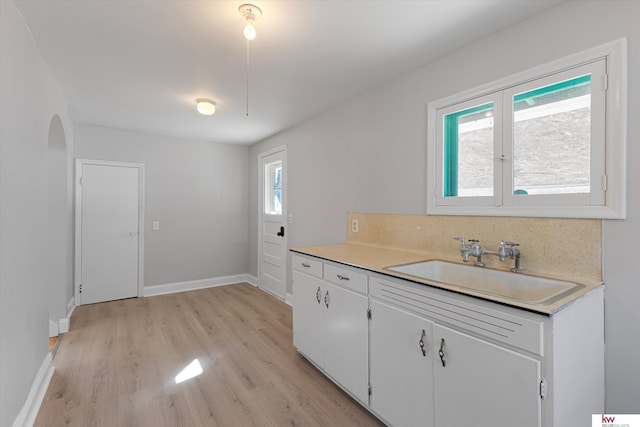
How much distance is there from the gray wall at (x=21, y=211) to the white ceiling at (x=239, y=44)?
24cm

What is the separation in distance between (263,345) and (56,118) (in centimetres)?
285

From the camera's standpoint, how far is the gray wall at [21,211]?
150 cm

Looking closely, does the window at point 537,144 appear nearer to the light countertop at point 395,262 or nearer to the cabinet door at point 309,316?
the light countertop at point 395,262

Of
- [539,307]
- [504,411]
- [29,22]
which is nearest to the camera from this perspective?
[539,307]

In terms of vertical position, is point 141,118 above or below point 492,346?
above

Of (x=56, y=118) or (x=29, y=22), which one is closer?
(x=29, y=22)

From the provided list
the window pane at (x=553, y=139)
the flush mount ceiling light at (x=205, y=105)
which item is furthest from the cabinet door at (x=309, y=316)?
the flush mount ceiling light at (x=205, y=105)

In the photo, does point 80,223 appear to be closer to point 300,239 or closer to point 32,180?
point 32,180

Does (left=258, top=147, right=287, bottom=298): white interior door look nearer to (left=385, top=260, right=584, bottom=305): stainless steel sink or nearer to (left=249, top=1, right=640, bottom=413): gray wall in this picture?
(left=249, top=1, right=640, bottom=413): gray wall

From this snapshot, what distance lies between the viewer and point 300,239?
379cm

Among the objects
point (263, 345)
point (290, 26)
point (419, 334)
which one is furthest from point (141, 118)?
point (419, 334)

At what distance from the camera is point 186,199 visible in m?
4.67

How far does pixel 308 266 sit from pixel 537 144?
1.75 metres

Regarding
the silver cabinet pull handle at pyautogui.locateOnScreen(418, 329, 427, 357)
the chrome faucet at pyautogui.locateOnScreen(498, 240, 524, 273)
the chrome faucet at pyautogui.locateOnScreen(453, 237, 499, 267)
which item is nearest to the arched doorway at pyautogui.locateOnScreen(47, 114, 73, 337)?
the silver cabinet pull handle at pyautogui.locateOnScreen(418, 329, 427, 357)
